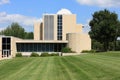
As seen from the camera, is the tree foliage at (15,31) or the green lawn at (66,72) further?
the tree foliage at (15,31)

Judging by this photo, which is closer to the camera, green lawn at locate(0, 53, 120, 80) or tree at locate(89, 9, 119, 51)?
green lawn at locate(0, 53, 120, 80)

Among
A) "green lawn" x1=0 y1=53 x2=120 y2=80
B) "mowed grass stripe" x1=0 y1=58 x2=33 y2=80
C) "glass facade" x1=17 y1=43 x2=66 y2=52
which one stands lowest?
"mowed grass stripe" x1=0 y1=58 x2=33 y2=80

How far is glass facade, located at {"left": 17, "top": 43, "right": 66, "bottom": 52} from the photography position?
114562 mm

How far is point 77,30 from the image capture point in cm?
13162

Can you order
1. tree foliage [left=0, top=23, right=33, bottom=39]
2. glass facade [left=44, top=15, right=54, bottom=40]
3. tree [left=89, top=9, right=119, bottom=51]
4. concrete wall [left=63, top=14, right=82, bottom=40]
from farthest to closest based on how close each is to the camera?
tree foliage [left=0, top=23, right=33, bottom=39] < concrete wall [left=63, top=14, right=82, bottom=40] < glass facade [left=44, top=15, right=54, bottom=40] < tree [left=89, top=9, right=119, bottom=51]

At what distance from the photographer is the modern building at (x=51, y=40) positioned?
107 m

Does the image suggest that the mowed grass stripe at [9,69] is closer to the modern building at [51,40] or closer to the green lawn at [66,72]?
the green lawn at [66,72]

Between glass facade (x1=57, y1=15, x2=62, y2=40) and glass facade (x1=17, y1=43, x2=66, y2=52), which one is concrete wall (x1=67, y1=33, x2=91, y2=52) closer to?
glass facade (x1=17, y1=43, x2=66, y2=52)

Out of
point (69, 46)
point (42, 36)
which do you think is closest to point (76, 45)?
point (69, 46)

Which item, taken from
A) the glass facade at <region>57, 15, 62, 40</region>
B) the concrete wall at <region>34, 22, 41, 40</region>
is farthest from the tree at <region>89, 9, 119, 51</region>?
the concrete wall at <region>34, 22, 41, 40</region>

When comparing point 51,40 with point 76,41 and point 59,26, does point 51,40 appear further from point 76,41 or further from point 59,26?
point 59,26

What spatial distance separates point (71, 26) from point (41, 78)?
359 feet

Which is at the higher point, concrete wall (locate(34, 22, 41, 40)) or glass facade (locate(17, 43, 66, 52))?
concrete wall (locate(34, 22, 41, 40))

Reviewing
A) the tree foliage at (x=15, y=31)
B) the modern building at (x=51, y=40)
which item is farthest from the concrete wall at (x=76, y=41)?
the tree foliage at (x=15, y=31)
